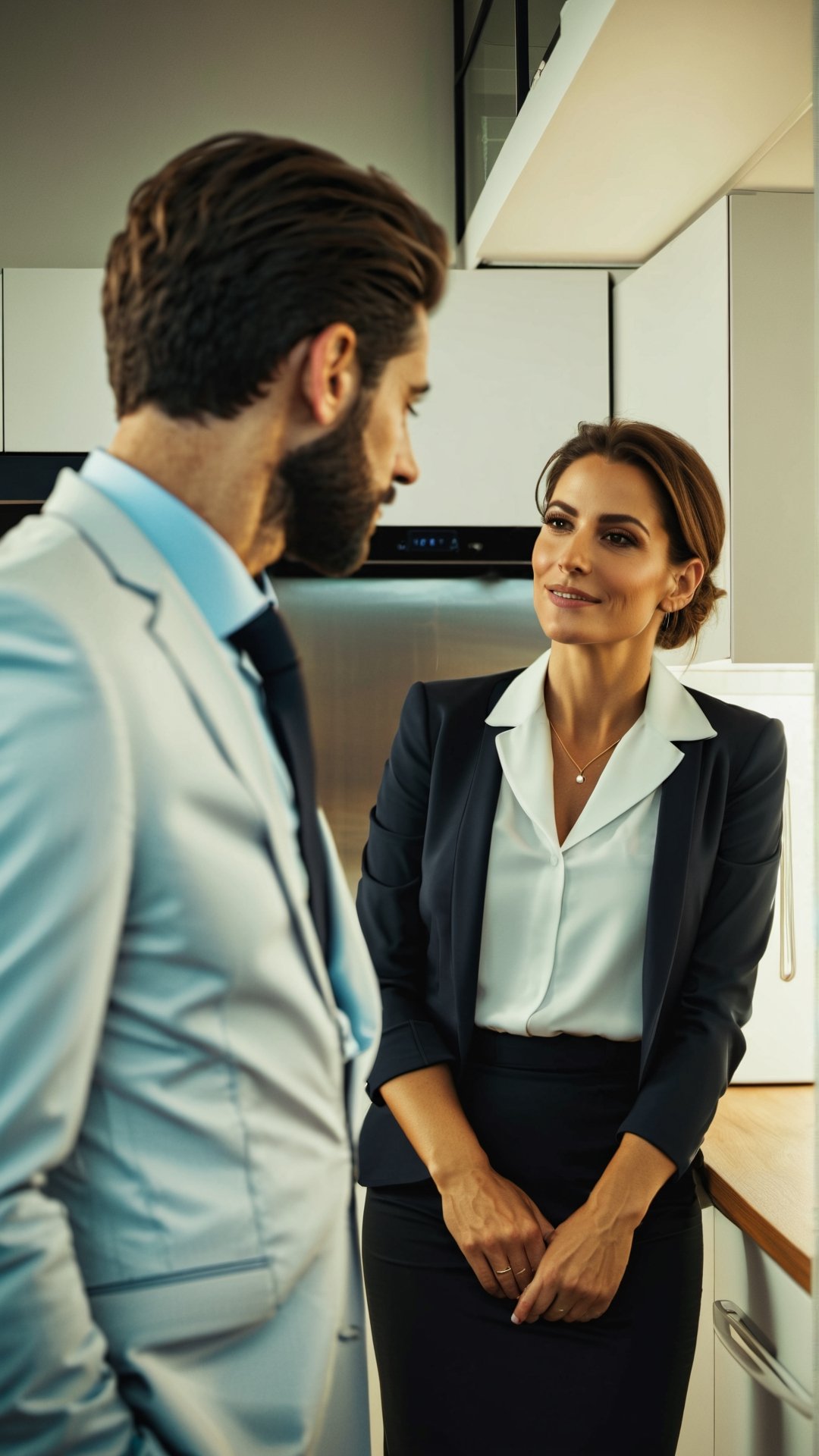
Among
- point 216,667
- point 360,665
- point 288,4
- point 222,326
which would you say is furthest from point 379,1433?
point 288,4

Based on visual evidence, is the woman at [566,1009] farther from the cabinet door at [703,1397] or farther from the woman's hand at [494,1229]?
the cabinet door at [703,1397]

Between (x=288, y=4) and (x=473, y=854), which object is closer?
(x=473, y=854)

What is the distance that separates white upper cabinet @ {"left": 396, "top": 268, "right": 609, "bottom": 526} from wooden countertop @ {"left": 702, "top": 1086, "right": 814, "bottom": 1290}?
3.39 feet

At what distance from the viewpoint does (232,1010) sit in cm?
59

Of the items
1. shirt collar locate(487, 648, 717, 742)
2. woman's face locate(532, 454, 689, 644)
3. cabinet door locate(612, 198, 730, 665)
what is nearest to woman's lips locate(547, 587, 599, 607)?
woman's face locate(532, 454, 689, 644)

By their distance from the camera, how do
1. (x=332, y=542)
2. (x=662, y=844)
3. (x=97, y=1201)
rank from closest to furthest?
(x=97, y=1201) < (x=332, y=542) < (x=662, y=844)

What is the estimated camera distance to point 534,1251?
3.87 ft

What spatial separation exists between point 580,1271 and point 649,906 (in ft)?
1.16

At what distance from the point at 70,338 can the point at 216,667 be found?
61.5 inches

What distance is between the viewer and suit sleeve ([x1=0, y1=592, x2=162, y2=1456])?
0.51 m

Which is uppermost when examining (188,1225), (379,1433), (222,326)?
(222,326)

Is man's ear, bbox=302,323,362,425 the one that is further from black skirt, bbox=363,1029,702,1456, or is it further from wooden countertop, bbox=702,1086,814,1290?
wooden countertop, bbox=702,1086,814,1290

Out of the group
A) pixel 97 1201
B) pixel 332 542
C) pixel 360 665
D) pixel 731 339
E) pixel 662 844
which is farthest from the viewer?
pixel 360 665

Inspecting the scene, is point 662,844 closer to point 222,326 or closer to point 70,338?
point 222,326
